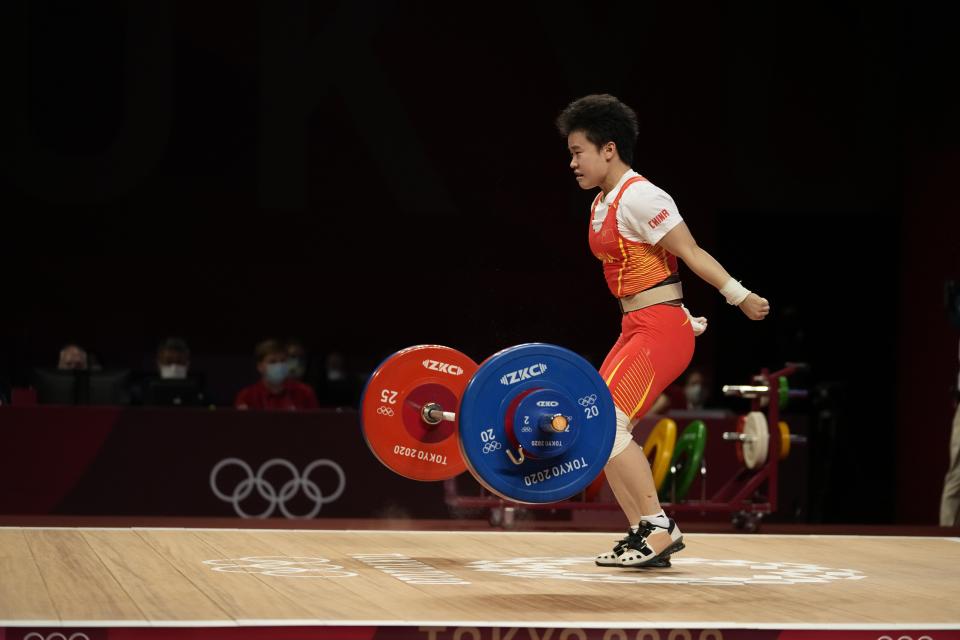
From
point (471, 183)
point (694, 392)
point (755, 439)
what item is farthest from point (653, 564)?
point (471, 183)

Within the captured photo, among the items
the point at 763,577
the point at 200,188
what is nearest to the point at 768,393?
the point at 763,577

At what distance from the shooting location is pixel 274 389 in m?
7.84

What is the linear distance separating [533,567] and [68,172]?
677 cm

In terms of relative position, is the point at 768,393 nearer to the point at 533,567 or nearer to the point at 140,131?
the point at 533,567

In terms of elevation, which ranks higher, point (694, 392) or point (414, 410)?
point (694, 392)

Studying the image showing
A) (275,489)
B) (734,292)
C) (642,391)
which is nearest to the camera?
(734,292)

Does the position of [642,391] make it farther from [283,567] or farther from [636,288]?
[283,567]

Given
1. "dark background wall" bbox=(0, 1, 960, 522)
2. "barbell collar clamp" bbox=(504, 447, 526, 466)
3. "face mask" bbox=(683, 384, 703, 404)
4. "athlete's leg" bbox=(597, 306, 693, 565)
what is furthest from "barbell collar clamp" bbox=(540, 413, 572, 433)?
"dark background wall" bbox=(0, 1, 960, 522)

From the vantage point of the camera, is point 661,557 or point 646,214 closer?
point 646,214

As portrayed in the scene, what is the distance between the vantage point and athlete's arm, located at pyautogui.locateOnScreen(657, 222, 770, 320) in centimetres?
405

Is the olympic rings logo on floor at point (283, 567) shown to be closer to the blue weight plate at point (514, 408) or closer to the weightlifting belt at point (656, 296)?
the blue weight plate at point (514, 408)

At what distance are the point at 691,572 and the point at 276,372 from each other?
3.94m

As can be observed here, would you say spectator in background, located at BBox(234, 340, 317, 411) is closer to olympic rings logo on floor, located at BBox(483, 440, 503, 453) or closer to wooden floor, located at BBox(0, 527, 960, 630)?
wooden floor, located at BBox(0, 527, 960, 630)

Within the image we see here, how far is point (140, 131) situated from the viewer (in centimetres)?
1026
